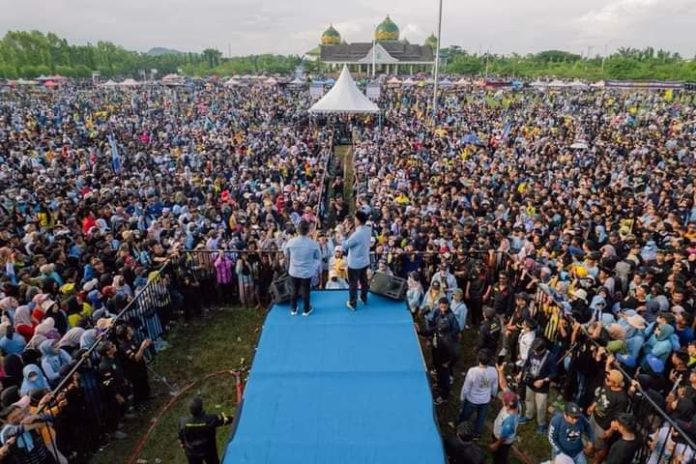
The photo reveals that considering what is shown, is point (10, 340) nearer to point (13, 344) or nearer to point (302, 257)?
point (13, 344)

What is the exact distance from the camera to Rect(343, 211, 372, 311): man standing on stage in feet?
22.7

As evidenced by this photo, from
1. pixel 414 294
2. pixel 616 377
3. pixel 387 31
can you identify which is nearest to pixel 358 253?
pixel 414 294

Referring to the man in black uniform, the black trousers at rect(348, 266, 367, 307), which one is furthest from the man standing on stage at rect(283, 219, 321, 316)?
the man in black uniform

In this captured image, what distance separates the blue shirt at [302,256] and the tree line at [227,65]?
61.4 metres

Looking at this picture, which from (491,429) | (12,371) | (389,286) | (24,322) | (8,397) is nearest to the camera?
(8,397)

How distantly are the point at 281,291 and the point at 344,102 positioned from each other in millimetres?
15544

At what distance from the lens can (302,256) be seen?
22.6 ft

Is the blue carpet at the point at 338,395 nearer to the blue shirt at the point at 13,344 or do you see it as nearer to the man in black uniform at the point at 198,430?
the man in black uniform at the point at 198,430

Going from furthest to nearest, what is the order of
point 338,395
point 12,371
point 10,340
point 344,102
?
1. point 344,102
2. point 10,340
3. point 12,371
4. point 338,395

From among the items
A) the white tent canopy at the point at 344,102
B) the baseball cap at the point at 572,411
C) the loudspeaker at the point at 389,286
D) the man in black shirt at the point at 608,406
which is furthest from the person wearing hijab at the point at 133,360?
the white tent canopy at the point at 344,102

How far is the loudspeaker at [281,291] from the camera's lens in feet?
25.3

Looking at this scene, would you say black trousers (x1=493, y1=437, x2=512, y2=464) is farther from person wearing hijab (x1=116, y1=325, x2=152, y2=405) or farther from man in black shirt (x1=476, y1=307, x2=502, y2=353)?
person wearing hijab (x1=116, y1=325, x2=152, y2=405)

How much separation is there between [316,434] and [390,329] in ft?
7.34

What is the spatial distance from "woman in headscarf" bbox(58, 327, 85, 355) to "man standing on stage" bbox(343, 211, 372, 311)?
3.93 m
